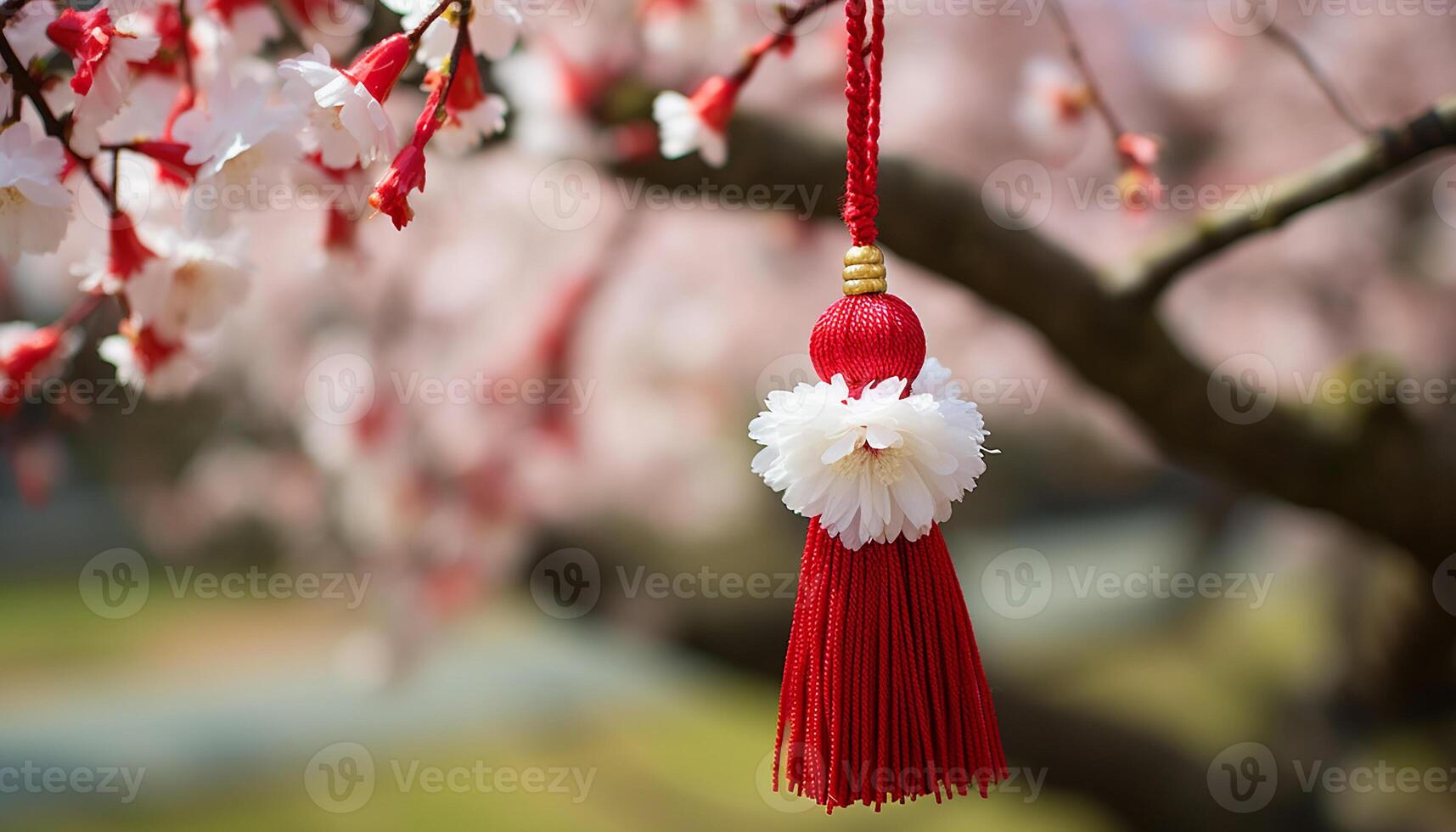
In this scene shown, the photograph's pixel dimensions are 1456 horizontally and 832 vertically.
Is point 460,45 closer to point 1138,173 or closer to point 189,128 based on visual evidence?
point 189,128

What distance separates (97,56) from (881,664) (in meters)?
0.44

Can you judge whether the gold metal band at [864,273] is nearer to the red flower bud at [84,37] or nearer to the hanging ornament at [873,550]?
the hanging ornament at [873,550]

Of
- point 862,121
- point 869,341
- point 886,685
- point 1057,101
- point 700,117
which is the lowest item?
point 886,685

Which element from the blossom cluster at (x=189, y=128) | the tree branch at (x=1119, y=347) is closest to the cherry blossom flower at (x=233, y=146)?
the blossom cluster at (x=189, y=128)

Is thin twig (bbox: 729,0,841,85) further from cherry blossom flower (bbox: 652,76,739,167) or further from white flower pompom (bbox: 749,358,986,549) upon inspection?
white flower pompom (bbox: 749,358,986,549)

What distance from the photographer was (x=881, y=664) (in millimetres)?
414

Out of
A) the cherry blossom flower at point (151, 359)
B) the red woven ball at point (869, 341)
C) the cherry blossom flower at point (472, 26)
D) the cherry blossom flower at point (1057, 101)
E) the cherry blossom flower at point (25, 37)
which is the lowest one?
the red woven ball at point (869, 341)

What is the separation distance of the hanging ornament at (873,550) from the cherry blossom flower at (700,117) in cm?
17

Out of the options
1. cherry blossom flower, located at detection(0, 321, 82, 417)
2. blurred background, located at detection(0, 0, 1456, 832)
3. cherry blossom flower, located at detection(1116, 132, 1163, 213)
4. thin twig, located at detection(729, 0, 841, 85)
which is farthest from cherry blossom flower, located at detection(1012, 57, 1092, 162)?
cherry blossom flower, located at detection(0, 321, 82, 417)

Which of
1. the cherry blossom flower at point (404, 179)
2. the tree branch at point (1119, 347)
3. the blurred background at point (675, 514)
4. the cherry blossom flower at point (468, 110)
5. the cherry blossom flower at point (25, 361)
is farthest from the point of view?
the blurred background at point (675, 514)

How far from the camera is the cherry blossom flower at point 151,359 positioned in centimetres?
60

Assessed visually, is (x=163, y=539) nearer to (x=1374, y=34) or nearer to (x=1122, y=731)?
(x=1122, y=731)

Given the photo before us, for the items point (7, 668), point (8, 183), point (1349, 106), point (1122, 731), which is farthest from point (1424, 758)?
point (7, 668)

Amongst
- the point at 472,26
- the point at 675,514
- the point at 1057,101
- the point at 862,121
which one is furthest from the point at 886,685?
the point at 675,514
